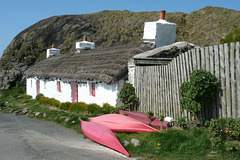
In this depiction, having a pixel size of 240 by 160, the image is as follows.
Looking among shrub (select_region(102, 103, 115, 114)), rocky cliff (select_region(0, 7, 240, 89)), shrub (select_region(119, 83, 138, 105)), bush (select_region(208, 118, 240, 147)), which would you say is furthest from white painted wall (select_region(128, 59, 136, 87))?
rocky cliff (select_region(0, 7, 240, 89))

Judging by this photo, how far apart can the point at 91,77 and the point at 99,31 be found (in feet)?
133

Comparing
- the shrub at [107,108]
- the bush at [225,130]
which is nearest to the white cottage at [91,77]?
the shrub at [107,108]

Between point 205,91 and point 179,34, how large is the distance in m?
39.0

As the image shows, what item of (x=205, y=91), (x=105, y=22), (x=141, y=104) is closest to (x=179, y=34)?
(x=105, y=22)

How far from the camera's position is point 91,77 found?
13.7 meters

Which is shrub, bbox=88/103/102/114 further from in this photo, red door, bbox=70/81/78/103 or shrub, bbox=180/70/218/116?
shrub, bbox=180/70/218/116

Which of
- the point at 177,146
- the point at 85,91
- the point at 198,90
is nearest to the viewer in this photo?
the point at 177,146

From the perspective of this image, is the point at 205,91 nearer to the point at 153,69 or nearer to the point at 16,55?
the point at 153,69

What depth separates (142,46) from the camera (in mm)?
13125

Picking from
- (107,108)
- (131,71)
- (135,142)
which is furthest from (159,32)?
(135,142)

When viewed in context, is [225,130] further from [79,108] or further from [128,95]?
[79,108]

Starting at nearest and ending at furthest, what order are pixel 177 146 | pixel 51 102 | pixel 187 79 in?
pixel 177 146, pixel 187 79, pixel 51 102

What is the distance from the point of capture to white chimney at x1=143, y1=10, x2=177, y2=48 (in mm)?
12773

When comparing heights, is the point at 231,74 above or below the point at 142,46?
below
